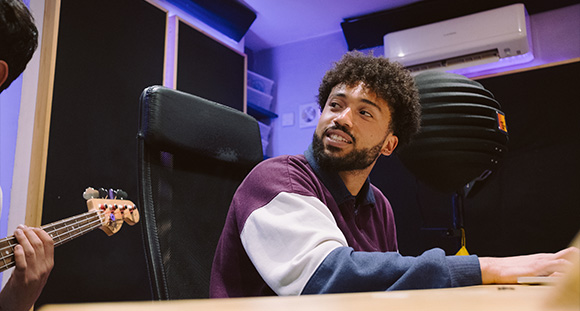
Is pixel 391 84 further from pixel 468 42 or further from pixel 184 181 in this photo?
pixel 468 42

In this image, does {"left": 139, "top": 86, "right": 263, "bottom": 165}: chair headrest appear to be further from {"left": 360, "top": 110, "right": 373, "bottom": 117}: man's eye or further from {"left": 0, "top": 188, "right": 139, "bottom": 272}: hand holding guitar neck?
{"left": 0, "top": 188, "right": 139, "bottom": 272}: hand holding guitar neck

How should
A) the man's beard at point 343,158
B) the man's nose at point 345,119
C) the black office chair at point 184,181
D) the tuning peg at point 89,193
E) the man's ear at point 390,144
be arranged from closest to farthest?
the black office chair at point 184,181 → the man's beard at point 343,158 → the man's nose at point 345,119 → the man's ear at point 390,144 → the tuning peg at point 89,193

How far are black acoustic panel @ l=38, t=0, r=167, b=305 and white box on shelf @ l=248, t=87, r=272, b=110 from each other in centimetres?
126

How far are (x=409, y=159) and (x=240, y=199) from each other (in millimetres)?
602

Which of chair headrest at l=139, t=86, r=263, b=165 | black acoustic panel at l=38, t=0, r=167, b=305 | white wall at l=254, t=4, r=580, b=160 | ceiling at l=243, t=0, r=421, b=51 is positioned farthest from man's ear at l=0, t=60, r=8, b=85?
white wall at l=254, t=4, r=580, b=160

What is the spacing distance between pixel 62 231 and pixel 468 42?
281 centimetres

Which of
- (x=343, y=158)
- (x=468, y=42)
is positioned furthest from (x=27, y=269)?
(x=468, y=42)

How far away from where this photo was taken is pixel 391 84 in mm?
1449

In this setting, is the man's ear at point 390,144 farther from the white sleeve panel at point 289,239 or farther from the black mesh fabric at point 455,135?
the white sleeve panel at point 289,239

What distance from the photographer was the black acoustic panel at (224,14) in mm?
3123

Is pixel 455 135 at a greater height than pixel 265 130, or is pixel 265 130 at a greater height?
pixel 265 130

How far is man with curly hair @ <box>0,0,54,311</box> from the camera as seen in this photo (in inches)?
42.1

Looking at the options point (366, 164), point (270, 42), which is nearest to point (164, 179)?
point (366, 164)

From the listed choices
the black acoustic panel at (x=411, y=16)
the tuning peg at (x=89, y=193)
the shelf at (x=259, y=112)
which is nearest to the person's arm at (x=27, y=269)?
the tuning peg at (x=89, y=193)
